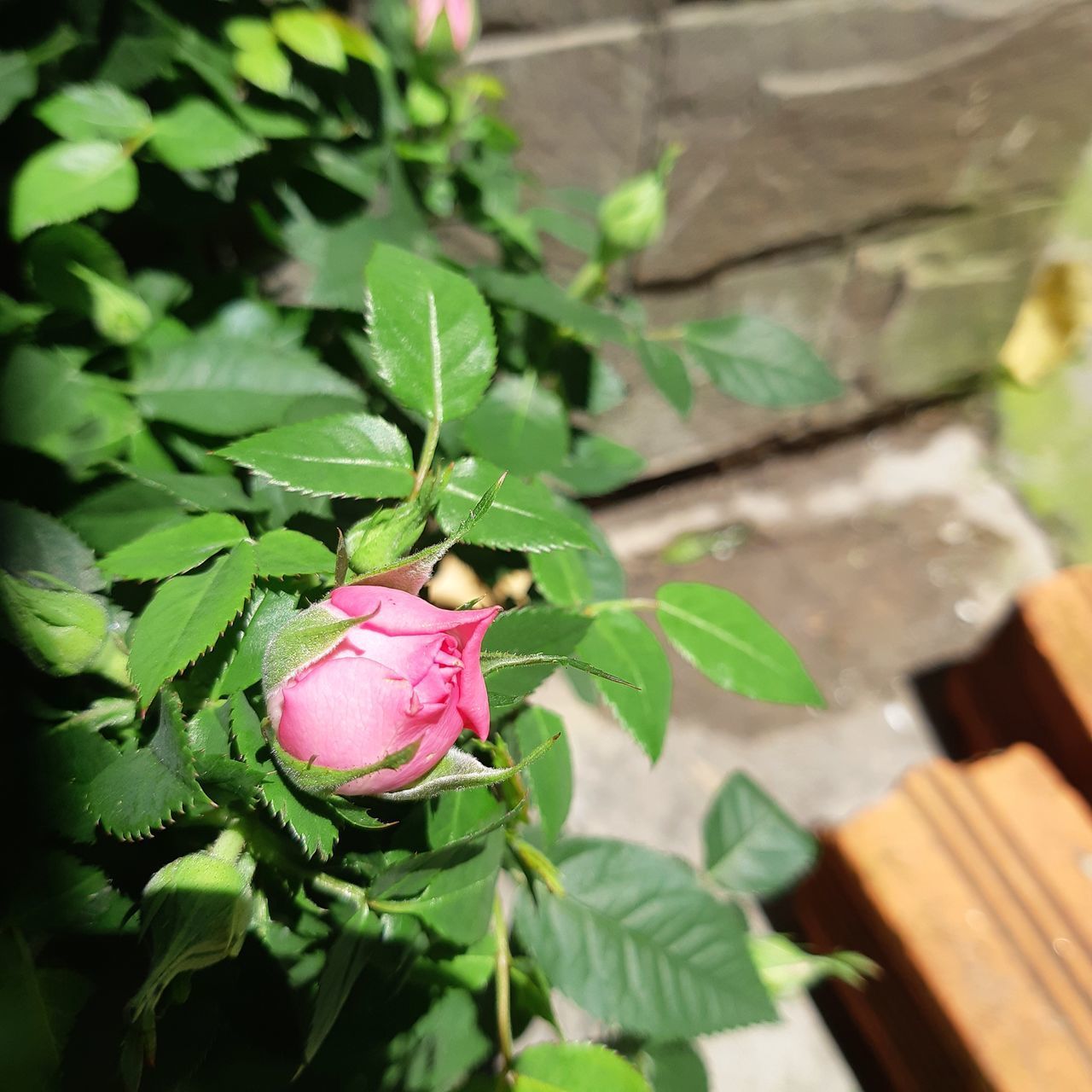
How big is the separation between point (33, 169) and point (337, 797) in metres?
0.42

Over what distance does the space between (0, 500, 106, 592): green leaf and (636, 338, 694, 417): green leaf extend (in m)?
0.38

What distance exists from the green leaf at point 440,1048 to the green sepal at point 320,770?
0.20 m

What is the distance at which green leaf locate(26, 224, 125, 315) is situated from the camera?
0.48 m

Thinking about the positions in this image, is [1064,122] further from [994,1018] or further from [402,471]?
[402,471]

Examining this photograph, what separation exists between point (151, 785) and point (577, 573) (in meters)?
0.27

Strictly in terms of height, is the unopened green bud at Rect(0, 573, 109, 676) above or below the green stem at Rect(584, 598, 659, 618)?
above

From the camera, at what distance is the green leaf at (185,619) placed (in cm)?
31

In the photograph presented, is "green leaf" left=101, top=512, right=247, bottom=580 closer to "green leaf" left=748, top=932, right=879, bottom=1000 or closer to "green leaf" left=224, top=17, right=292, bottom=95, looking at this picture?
"green leaf" left=224, top=17, right=292, bottom=95

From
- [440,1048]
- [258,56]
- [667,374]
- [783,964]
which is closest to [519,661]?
[440,1048]

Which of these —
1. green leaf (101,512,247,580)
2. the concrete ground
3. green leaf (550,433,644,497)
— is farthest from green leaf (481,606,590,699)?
the concrete ground

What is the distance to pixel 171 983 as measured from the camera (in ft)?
1.14

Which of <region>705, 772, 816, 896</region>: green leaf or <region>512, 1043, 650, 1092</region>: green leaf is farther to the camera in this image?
<region>705, 772, 816, 896</region>: green leaf

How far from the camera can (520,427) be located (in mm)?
551

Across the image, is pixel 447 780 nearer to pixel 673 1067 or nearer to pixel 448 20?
pixel 673 1067
